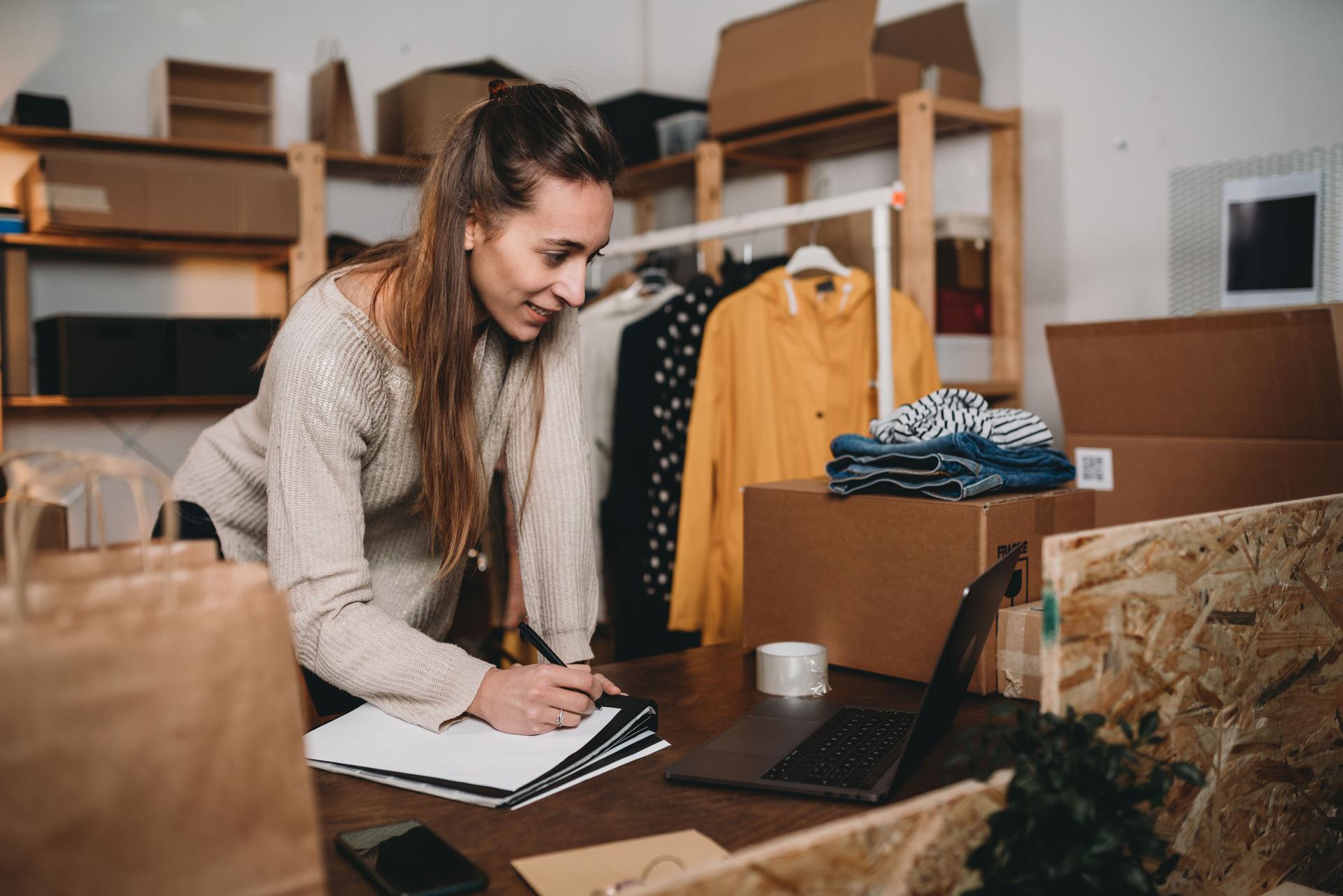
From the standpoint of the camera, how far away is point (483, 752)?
1.03m

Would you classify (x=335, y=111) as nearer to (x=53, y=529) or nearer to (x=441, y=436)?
(x=441, y=436)

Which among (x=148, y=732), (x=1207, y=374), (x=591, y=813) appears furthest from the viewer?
(x=1207, y=374)

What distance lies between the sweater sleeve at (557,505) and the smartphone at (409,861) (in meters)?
0.58

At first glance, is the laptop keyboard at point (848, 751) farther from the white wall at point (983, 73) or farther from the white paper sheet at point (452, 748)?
the white wall at point (983, 73)

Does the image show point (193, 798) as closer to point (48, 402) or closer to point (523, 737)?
point (523, 737)

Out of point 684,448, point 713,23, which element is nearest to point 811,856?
point 684,448

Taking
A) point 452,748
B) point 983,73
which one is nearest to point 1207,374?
point 452,748

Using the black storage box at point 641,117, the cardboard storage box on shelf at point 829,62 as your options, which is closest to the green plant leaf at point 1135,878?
the cardboard storage box on shelf at point 829,62

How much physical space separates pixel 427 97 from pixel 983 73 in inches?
62.5

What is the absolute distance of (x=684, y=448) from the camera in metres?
2.54

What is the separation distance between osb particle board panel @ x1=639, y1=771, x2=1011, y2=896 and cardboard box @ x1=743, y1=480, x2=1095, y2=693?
1.52ft

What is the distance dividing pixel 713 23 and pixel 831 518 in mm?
2915

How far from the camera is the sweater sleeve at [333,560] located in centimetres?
112

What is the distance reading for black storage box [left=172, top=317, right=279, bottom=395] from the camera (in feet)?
9.52
